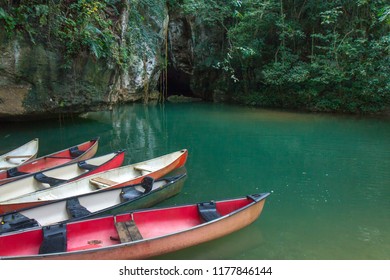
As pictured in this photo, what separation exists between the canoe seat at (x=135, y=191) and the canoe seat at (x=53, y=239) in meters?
1.45

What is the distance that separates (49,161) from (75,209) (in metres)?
3.41

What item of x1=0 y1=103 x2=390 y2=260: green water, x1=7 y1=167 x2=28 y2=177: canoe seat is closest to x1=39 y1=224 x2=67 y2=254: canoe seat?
x1=0 y1=103 x2=390 y2=260: green water

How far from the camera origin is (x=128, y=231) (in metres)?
4.16

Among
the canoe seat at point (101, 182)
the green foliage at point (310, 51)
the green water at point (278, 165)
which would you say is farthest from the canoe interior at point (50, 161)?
the green foliage at point (310, 51)

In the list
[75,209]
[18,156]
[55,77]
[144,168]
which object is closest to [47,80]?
[55,77]

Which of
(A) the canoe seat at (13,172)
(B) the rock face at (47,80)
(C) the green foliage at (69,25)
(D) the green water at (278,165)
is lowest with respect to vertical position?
(D) the green water at (278,165)

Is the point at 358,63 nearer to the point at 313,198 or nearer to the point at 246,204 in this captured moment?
the point at 313,198

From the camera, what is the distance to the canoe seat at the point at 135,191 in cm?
544

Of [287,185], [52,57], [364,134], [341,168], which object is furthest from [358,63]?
[52,57]

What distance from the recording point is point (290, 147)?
1044 centimetres

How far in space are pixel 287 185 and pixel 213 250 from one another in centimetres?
312

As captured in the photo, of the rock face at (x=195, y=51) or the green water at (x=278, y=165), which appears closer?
the green water at (x=278, y=165)

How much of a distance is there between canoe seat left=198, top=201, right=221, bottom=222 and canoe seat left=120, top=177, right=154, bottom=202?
1078mm

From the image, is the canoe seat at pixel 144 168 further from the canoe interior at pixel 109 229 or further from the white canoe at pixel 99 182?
the canoe interior at pixel 109 229
